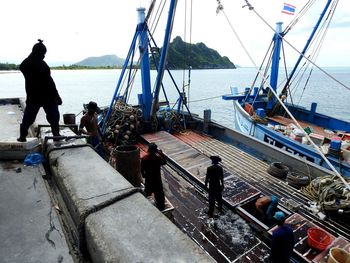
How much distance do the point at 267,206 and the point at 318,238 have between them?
4.17ft

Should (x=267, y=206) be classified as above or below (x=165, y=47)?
below

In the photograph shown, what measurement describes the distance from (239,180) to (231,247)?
8.27ft

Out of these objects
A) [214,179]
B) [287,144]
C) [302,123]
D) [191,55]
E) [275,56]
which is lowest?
[302,123]

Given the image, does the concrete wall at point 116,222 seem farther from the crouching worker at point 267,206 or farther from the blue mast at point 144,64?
the blue mast at point 144,64

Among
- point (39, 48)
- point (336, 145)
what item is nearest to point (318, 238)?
point (336, 145)

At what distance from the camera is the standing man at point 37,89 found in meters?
3.89

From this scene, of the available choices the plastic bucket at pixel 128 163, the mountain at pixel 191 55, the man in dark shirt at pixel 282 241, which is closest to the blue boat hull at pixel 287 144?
the man in dark shirt at pixel 282 241

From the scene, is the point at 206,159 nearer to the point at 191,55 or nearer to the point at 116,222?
the point at 116,222

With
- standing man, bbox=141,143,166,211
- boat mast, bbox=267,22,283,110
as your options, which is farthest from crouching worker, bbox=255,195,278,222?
boat mast, bbox=267,22,283,110

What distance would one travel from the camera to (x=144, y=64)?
10.7 m

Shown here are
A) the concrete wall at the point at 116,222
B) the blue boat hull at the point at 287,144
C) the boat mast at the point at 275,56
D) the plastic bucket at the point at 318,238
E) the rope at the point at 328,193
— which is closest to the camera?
the concrete wall at the point at 116,222

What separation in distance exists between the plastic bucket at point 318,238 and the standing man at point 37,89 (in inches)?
202

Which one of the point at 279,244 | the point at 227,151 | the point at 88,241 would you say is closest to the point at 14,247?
the point at 88,241

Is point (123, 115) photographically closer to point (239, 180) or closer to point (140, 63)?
point (140, 63)
